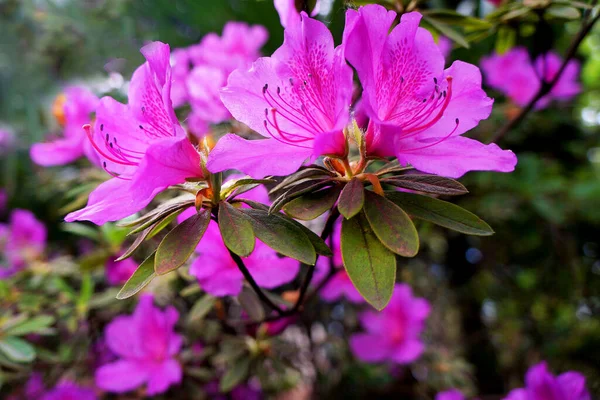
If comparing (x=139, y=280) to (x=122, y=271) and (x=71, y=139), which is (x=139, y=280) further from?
(x=71, y=139)

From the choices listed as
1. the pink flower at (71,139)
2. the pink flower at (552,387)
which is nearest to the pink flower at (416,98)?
the pink flower at (552,387)

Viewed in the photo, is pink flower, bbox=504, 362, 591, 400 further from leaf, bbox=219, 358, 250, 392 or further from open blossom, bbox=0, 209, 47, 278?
open blossom, bbox=0, 209, 47, 278

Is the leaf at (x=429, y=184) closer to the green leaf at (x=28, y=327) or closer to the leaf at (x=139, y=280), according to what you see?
the leaf at (x=139, y=280)

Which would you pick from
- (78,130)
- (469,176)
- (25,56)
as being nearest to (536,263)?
(469,176)

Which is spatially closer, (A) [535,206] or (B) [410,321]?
(B) [410,321]

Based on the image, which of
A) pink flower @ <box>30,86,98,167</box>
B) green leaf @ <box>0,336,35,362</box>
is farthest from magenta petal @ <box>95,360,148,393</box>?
pink flower @ <box>30,86,98,167</box>

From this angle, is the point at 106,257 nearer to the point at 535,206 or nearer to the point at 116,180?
the point at 116,180
